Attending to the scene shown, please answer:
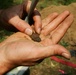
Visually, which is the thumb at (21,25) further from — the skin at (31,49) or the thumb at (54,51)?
the thumb at (54,51)

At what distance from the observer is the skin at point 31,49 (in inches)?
70.7

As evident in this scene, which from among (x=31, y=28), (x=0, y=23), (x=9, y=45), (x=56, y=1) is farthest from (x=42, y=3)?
(x=9, y=45)

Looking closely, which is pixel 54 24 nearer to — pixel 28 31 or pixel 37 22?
pixel 37 22

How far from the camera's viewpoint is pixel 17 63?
202cm

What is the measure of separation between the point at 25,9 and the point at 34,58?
0.87 metres

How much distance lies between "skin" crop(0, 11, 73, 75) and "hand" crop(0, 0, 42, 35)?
7 cm

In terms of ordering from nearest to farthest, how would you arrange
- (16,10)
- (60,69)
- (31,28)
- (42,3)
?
(31,28), (16,10), (60,69), (42,3)

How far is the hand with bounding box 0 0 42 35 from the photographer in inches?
91.7

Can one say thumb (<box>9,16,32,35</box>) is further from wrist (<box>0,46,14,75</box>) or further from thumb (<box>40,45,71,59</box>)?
thumb (<box>40,45,71,59</box>)

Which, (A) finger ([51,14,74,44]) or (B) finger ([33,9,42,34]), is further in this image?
(B) finger ([33,9,42,34])

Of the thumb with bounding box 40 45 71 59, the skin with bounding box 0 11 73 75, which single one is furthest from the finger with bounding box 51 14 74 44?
the thumb with bounding box 40 45 71 59

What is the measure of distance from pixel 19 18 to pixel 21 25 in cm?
13

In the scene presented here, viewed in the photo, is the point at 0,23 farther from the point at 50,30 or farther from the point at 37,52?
the point at 37,52

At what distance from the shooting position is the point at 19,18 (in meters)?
2.45
